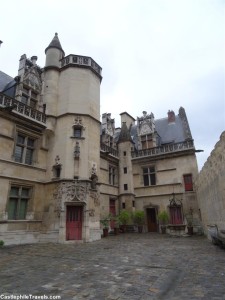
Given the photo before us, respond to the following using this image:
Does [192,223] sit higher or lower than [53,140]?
lower

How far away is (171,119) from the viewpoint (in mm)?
22500

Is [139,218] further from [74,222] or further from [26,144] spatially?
[26,144]

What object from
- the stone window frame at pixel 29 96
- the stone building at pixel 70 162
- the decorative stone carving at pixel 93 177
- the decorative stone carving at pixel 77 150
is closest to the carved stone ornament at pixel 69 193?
the stone building at pixel 70 162

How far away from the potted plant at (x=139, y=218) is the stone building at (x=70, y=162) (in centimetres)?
99

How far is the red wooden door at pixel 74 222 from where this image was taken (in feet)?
38.6

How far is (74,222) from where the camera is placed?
12039 mm

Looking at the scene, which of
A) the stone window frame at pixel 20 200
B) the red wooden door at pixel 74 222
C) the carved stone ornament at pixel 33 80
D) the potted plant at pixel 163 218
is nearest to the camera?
the stone window frame at pixel 20 200

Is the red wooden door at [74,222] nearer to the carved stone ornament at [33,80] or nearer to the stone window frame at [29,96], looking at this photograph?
the stone window frame at [29,96]

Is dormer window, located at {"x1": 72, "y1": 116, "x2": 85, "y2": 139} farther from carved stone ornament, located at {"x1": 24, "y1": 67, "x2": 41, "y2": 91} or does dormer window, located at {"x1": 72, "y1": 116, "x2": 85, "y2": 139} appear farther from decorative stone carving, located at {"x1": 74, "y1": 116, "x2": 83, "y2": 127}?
carved stone ornament, located at {"x1": 24, "y1": 67, "x2": 41, "y2": 91}

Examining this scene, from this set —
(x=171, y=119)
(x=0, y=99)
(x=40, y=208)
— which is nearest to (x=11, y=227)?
(x=40, y=208)

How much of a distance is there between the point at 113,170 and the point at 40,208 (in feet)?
27.1

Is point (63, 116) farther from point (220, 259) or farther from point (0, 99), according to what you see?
point (220, 259)

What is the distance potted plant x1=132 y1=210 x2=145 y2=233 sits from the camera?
17312 millimetres

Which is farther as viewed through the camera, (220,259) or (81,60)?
(81,60)
